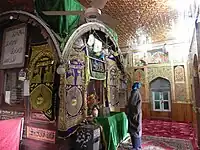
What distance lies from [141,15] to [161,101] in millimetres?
5091

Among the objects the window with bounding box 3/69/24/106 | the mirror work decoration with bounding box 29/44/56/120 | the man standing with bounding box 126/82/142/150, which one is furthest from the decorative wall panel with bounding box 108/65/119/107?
the window with bounding box 3/69/24/106

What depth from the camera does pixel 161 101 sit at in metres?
8.68

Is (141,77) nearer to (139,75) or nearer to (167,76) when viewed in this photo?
(139,75)

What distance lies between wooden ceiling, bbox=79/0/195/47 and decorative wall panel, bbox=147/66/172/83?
2025 mm

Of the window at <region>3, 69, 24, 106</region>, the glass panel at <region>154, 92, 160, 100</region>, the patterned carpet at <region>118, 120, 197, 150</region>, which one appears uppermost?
the window at <region>3, 69, 24, 106</region>

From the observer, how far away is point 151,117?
8.72 m

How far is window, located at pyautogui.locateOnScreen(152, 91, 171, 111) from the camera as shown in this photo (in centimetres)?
855

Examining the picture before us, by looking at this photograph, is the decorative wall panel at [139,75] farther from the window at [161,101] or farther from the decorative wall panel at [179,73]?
the decorative wall panel at [179,73]

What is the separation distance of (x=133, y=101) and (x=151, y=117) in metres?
5.01

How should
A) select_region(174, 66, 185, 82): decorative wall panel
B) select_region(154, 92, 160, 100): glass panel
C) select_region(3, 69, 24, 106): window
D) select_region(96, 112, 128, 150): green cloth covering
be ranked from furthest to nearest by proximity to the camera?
select_region(154, 92, 160, 100): glass panel → select_region(174, 66, 185, 82): decorative wall panel → select_region(3, 69, 24, 106): window → select_region(96, 112, 128, 150): green cloth covering

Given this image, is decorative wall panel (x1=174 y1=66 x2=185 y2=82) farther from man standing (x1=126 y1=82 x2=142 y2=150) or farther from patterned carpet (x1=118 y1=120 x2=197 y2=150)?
man standing (x1=126 y1=82 x2=142 y2=150)

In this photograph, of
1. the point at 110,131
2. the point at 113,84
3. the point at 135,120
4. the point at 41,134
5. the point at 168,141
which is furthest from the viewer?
the point at 113,84

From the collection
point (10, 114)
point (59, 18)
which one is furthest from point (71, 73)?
point (10, 114)

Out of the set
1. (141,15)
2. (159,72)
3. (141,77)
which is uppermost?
(141,15)
